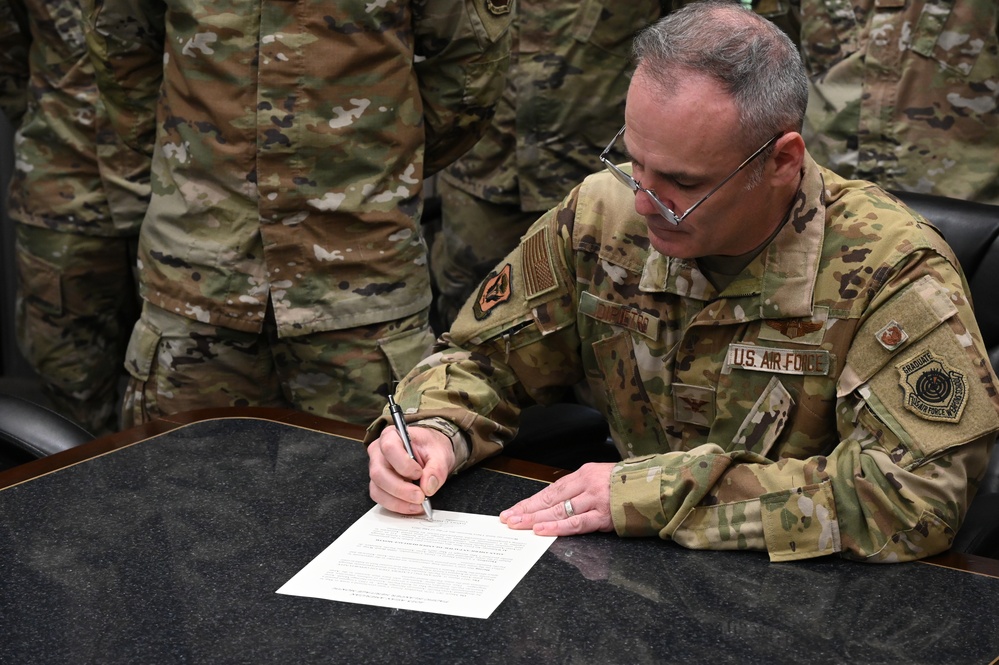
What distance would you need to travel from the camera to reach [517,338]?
173 cm

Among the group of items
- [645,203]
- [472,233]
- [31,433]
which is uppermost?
[645,203]

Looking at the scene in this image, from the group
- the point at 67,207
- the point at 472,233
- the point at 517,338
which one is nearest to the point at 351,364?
the point at 517,338

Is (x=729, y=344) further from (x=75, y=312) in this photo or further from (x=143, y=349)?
(x=75, y=312)

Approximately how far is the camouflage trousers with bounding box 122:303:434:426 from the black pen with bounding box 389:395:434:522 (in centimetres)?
56

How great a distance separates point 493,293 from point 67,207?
172 cm

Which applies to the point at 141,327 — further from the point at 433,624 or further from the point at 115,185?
the point at 433,624

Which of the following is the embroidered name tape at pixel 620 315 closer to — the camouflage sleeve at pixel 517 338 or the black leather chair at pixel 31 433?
the camouflage sleeve at pixel 517 338

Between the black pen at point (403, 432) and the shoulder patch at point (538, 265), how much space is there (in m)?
0.30

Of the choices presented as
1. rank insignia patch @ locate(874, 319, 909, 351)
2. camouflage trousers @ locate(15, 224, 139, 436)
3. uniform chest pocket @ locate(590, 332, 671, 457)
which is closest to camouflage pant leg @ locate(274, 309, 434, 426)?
uniform chest pocket @ locate(590, 332, 671, 457)

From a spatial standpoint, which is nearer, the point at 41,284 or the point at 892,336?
the point at 892,336

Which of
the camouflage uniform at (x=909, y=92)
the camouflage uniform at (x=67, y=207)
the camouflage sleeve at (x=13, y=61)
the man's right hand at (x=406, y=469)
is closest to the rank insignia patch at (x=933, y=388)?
the man's right hand at (x=406, y=469)

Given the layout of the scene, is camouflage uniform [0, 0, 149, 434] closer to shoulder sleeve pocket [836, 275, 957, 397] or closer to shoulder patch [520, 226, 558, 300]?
shoulder patch [520, 226, 558, 300]

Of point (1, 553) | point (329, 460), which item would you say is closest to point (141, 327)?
point (329, 460)

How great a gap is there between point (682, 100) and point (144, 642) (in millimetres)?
870
